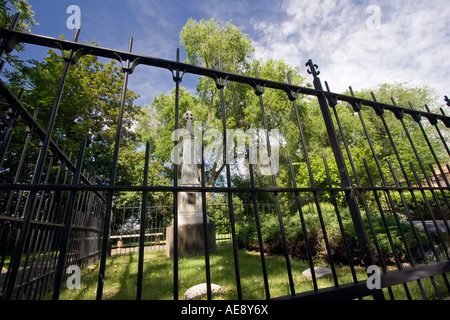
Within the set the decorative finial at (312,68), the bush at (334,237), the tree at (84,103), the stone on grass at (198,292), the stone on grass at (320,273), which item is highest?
the tree at (84,103)

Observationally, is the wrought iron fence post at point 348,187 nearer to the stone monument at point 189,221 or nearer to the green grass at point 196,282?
the green grass at point 196,282

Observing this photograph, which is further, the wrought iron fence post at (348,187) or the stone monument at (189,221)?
the stone monument at (189,221)

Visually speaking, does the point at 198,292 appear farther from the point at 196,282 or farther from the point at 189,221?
the point at 189,221

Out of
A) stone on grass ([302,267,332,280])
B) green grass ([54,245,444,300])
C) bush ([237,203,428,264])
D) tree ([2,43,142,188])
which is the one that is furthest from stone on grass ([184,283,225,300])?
tree ([2,43,142,188])

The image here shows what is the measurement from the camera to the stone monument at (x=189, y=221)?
6.56 m

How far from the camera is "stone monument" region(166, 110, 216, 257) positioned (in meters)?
6.56

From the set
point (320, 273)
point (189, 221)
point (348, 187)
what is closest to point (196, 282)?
point (320, 273)

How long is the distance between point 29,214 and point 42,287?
2.72 m

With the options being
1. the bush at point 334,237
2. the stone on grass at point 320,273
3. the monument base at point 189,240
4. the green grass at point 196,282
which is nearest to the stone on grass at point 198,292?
the green grass at point 196,282

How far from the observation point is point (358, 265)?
472 cm

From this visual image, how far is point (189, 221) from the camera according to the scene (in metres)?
6.97

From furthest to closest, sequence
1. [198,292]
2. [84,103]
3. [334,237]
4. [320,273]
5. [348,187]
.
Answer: [84,103] → [334,237] → [320,273] → [198,292] → [348,187]
